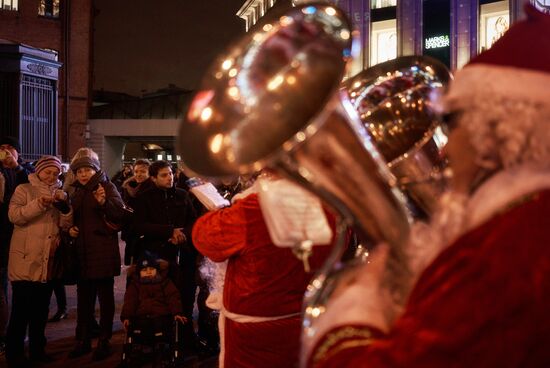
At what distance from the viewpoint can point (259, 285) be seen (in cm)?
317

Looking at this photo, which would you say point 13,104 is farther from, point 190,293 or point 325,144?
point 325,144

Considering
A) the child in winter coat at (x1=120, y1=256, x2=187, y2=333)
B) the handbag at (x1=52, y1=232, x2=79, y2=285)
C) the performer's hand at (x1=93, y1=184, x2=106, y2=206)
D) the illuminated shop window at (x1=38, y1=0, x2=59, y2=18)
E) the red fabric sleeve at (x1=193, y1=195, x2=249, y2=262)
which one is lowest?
the child in winter coat at (x1=120, y1=256, x2=187, y2=333)

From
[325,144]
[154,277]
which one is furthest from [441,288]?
[154,277]

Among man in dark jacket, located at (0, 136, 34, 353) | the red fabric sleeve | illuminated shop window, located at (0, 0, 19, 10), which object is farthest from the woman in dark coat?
illuminated shop window, located at (0, 0, 19, 10)

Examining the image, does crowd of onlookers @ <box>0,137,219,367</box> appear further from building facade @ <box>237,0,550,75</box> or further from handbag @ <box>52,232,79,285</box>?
building facade @ <box>237,0,550,75</box>

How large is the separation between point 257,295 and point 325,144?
2.01 meters

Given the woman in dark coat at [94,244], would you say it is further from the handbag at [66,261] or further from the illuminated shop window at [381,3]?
the illuminated shop window at [381,3]

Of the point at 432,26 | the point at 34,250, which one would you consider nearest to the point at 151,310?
the point at 34,250

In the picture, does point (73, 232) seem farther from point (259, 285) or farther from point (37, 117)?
point (37, 117)

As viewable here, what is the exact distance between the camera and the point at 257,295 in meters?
3.16

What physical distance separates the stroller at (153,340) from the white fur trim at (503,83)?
4.42 meters

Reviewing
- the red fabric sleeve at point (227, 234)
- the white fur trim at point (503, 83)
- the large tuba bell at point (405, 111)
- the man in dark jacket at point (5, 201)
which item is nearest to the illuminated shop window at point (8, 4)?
the man in dark jacket at point (5, 201)

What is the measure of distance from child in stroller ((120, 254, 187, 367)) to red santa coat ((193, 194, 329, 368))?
7.36 ft

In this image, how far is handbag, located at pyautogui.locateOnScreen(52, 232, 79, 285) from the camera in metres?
5.43
